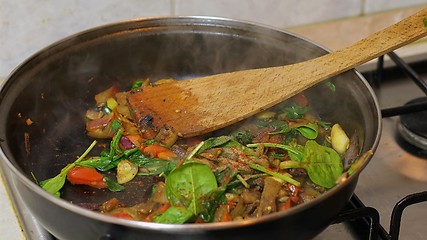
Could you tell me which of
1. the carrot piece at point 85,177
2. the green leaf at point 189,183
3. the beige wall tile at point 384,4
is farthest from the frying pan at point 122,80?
the beige wall tile at point 384,4

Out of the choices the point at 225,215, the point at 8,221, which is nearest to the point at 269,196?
the point at 225,215

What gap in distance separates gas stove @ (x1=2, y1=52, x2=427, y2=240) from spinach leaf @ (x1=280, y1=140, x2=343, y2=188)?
0.20 feet

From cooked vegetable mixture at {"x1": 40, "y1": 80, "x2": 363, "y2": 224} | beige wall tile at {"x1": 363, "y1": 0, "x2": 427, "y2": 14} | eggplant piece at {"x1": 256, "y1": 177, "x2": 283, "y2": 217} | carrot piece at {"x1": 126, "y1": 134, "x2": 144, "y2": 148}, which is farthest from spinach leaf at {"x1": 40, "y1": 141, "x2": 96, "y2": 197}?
beige wall tile at {"x1": 363, "y1": 0, "x2": 427, "y2": 14}

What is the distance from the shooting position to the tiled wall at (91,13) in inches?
50.3

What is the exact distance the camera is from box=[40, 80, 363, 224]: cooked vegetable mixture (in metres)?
0.94

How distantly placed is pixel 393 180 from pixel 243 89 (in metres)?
0.36

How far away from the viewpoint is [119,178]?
1.07m

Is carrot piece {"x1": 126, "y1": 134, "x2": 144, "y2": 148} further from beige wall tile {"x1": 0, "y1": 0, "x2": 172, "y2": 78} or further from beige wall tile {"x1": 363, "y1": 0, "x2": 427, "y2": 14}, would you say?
beige wall tile {"x1": 363, "y1": 0, "x2": 427, "y2": 14}

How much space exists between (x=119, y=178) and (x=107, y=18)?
0.46m

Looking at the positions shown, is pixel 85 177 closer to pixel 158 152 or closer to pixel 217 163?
pixel 158 152

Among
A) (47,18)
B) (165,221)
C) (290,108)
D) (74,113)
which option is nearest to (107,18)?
(47,18)

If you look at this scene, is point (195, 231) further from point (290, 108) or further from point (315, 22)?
point (315, 22)

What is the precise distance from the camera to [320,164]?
3.37ft

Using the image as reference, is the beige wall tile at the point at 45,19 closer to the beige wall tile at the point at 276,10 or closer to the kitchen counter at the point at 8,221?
the beige wall tile at the point at 276,10
